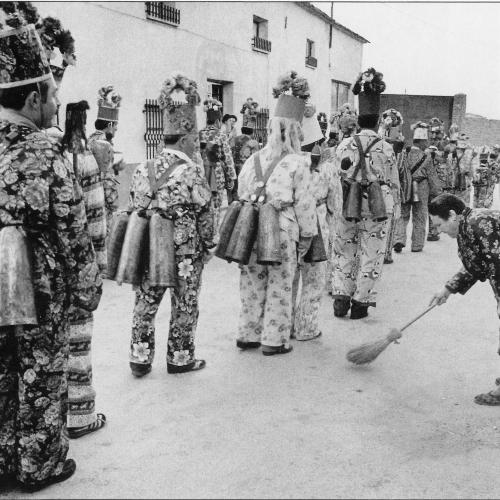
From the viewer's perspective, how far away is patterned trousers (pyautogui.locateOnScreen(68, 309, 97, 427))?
10.4ft

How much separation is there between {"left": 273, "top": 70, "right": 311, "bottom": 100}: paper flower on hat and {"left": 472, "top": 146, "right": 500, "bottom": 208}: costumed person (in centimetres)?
951

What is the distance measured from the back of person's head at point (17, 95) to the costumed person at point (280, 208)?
7.03ft

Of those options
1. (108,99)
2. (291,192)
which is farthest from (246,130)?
(291,192)

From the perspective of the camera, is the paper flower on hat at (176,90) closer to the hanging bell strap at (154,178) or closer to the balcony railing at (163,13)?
the hanging bell strap at (154,178)

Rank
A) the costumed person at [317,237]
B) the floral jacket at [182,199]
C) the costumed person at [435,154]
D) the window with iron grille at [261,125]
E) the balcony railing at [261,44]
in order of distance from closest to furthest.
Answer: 1. the floral jacket at [182,199]
2. the costumed person at [317,237]
3. the costumed person at [435,154]
4. the balcony railing at [261,44]
5. the window with iron grille at [261,125]

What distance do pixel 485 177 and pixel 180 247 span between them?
11.1m

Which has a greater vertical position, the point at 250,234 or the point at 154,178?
the point at 154,178

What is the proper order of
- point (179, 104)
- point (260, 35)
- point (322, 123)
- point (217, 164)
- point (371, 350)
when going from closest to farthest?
point (179, 104) → point (371, 350) → point (322, 123) → point (217, 164) → point (260, 35)

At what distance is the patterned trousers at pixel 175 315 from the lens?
3.99 metres

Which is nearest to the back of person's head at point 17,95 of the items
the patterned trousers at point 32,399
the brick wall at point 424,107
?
the patterned trousers at point 32,399

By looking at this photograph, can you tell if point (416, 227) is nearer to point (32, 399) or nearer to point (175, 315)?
point (175, 315)

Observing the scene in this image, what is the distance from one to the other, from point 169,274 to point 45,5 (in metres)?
6.49

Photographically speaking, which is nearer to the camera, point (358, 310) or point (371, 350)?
point (371, 350)

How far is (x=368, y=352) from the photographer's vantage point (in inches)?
164
